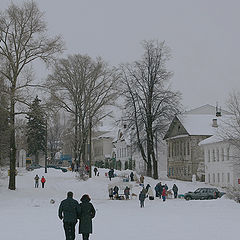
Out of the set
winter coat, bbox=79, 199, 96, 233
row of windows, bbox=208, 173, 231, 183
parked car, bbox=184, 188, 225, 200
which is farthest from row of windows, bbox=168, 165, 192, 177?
winter coat, bbox=79, 199, 96, 233

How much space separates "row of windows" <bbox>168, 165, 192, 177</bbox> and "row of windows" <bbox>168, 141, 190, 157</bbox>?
1933 millimetres

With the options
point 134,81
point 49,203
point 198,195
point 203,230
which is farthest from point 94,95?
point 203,230

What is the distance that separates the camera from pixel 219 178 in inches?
2068

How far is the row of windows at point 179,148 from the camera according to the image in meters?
61.2

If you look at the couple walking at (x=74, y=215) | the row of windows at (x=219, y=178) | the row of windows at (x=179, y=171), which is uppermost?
the row of windows at (x=179, y=171)

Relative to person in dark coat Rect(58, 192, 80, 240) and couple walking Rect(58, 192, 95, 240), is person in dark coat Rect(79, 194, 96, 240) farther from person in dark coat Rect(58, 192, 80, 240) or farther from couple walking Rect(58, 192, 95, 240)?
person in dark coat Rect(58, 192, 80, 240)

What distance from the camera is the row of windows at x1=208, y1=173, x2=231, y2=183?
50.5 m

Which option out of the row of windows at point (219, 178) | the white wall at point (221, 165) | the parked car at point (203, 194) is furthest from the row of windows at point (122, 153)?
the parked car at point (203, 194)

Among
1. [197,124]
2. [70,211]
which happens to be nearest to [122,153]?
[197,124]

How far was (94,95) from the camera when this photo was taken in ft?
173

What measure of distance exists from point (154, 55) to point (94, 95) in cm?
833

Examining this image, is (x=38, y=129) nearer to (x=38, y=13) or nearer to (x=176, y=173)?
(x=176, y=173)

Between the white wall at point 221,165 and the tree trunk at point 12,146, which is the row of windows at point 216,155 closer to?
the white wall at point 221,165

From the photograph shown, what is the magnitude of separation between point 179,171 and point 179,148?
322cm
